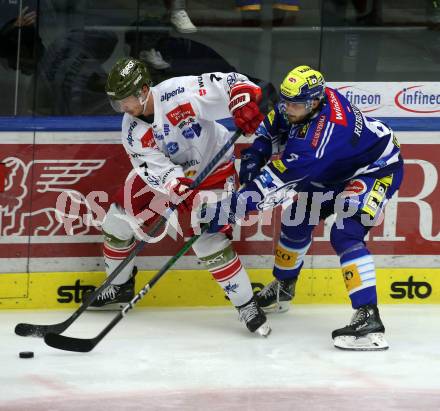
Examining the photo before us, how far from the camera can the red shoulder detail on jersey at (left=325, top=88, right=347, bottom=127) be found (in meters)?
4.54

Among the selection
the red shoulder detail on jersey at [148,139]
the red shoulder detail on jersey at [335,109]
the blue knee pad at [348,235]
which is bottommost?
the blue knee pad at [348,235]

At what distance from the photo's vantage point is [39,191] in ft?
16.7

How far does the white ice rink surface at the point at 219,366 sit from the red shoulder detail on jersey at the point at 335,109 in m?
0.91

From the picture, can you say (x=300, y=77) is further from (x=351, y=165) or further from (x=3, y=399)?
(x=3, y=399)

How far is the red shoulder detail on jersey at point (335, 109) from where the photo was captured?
4.54m

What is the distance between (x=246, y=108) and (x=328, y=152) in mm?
373

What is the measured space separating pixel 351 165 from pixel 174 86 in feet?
2.61

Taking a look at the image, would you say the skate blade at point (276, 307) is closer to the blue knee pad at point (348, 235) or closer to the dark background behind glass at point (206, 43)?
the blue knee pad at point (348, 235)

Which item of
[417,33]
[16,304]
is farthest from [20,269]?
[417,33]

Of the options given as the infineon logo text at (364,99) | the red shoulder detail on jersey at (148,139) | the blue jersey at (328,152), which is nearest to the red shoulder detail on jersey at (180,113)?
the red shoulder detail on jersey at (148,139)

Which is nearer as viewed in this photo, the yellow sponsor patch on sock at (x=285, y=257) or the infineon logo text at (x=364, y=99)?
the yellow sponsor patch on sock at (x=285, y=257)

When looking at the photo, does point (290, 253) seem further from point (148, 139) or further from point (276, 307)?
point (148, 139)

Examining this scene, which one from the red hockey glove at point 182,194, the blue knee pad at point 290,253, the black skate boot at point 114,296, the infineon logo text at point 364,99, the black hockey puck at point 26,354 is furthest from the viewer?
the infineon logo text at point 364,99

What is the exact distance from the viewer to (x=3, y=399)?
3.97 meters
